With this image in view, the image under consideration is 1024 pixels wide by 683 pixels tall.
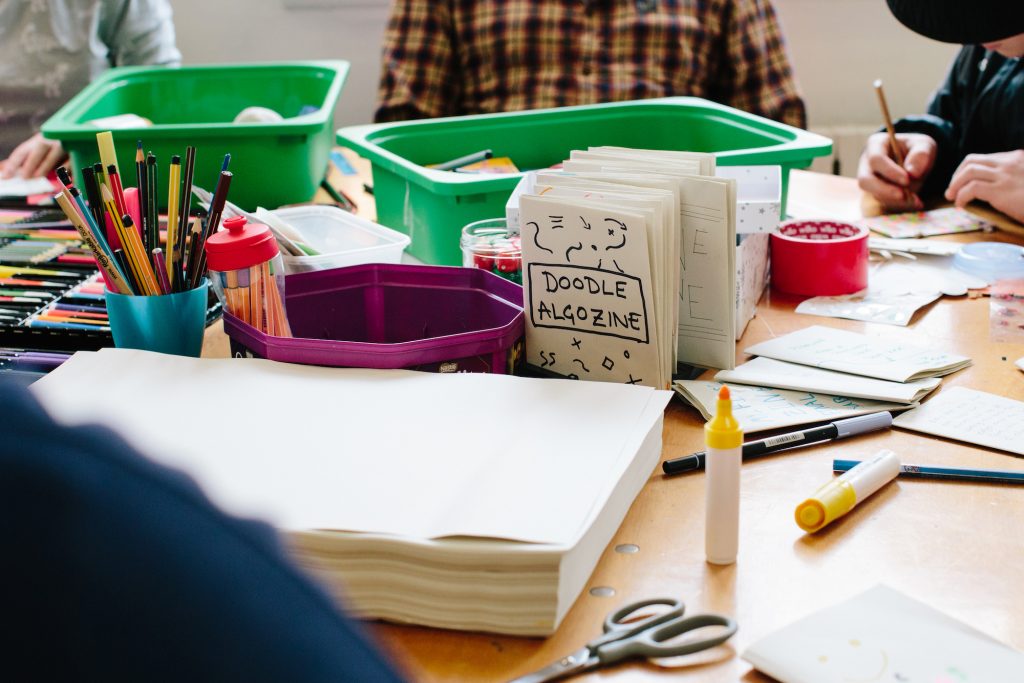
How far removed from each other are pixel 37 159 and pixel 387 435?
1.18 metres

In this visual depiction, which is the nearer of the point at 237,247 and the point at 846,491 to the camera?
the point at 846,491

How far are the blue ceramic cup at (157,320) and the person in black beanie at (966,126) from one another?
0.88 m

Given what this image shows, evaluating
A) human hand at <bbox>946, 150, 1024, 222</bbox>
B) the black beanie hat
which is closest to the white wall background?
human hand at <bbox>946, 150, 1024, 222</bbox>

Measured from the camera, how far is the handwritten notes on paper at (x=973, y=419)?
0.78 metres

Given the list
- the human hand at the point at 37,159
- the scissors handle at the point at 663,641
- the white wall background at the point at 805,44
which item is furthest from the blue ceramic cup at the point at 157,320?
the white wall background at the point at 805,44

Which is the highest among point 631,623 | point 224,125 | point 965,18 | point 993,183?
point 965,18

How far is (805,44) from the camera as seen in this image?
271 centimetres

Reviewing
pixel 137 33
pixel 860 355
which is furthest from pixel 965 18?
pixel 137 33

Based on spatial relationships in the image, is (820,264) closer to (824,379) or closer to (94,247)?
(824,379)

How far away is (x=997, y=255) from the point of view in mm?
1207

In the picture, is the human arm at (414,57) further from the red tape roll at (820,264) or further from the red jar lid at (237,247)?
the red jar lid at (237,247)

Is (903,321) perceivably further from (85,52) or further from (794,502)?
(85,52)

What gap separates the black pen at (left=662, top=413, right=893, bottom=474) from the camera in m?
0.74

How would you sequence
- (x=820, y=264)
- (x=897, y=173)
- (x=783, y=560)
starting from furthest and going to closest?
(x=897, y=173), (x=820, y=264), (x=783, y=560)
